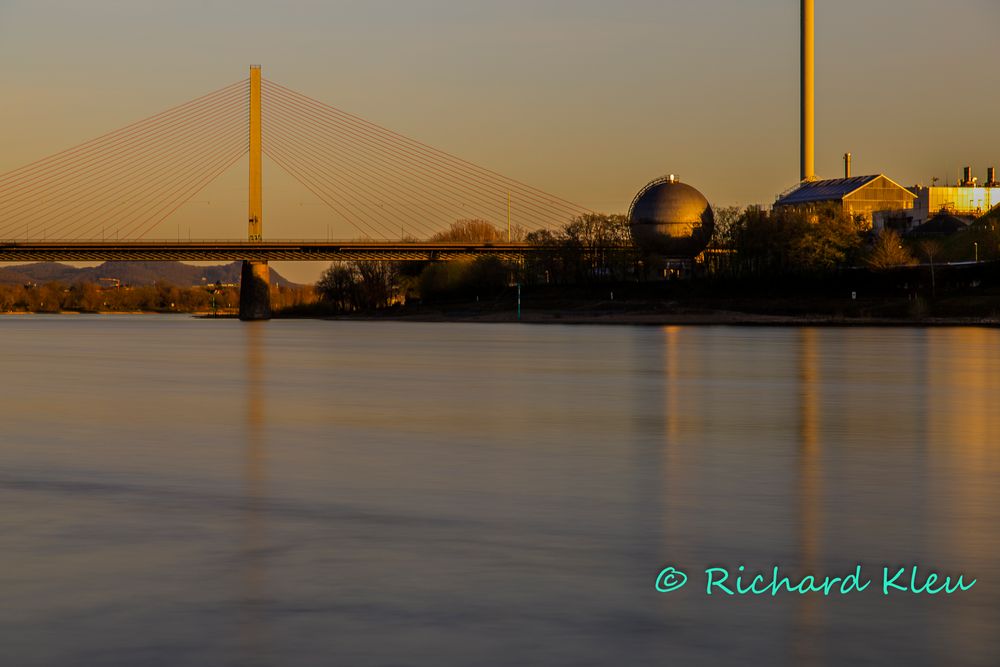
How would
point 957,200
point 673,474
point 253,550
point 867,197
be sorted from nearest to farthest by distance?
point 253,550 → point 673,474 → point 867,197 → point 957,200

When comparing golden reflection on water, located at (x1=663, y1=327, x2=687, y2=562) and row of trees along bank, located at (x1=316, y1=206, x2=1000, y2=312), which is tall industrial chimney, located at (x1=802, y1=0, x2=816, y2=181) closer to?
row of trees along bank, located at (x1=316, y1=206, x2=1000, y2=312)

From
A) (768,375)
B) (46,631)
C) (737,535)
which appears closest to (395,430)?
(737,535)

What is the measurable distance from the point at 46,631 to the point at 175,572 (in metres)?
1.76

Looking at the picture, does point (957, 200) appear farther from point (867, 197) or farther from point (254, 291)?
point (254, 291)

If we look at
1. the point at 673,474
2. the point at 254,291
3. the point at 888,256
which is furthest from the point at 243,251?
the point at 673,474

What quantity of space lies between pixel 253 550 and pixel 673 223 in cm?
12524

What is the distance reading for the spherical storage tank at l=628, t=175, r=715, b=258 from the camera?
5266 inches

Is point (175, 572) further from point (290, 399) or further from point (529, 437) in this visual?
point (290, 399)

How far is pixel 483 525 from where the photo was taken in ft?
38.3

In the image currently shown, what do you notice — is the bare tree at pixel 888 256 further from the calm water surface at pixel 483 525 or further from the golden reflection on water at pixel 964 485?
the calm water surface at pixel 483 525

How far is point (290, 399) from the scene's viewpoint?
27547 mm

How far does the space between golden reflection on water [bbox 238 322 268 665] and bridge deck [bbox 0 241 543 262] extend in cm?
9334

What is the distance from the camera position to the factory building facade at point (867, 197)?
150250 mm

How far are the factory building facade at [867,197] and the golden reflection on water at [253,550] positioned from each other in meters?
137
